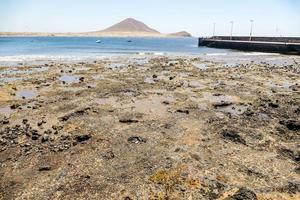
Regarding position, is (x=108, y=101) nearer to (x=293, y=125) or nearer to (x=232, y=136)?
(x=232, y=136)

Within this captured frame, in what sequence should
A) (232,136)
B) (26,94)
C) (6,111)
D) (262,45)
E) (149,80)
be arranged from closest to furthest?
(232,136) → (6,111) → (26,94) → (149,80) → (262,45)

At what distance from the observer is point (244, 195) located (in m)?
9.98

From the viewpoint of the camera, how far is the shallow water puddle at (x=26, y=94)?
23.8 m

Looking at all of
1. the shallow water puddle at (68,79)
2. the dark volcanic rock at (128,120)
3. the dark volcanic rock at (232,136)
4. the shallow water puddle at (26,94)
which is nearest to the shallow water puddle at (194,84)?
the shallow water puddle at (68,79)

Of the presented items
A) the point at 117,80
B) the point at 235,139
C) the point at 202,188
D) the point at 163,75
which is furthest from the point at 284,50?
the point at 202,188

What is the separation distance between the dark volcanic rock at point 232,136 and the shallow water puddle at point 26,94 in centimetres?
1429

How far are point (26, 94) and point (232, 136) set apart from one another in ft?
52.5

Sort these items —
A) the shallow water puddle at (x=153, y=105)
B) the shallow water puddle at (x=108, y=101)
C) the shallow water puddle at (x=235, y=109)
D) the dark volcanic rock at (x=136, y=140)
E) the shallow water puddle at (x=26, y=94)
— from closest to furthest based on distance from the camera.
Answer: the dark volcanic rock at (x=136, y=140) → the shallow water puddle at (x=235, y=109) → the shallow water puddle at (x=153, y=105) → the shallow water puddle at (x=108, y=101) → the shallow water puddle at (x=26, y=94)

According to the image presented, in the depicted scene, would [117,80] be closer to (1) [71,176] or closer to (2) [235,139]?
(2) [235,139]

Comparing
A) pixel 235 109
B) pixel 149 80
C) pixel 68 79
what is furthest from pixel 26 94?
pixel 235 109

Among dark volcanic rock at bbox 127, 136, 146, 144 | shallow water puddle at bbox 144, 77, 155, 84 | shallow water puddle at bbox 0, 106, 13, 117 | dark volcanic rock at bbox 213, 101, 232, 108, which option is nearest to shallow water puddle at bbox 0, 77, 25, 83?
shallow water puddle at bbox 0, 106, 13, 117

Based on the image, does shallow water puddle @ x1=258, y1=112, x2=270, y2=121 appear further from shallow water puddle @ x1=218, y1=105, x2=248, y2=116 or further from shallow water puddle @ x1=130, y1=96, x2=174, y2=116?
shallow water puddle @ x1=130, y1=96, x2=174, y2=116

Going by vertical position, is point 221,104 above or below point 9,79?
above

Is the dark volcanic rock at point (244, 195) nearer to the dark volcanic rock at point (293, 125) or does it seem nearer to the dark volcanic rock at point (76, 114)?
the dark volcanic rock at point (293, 125)
